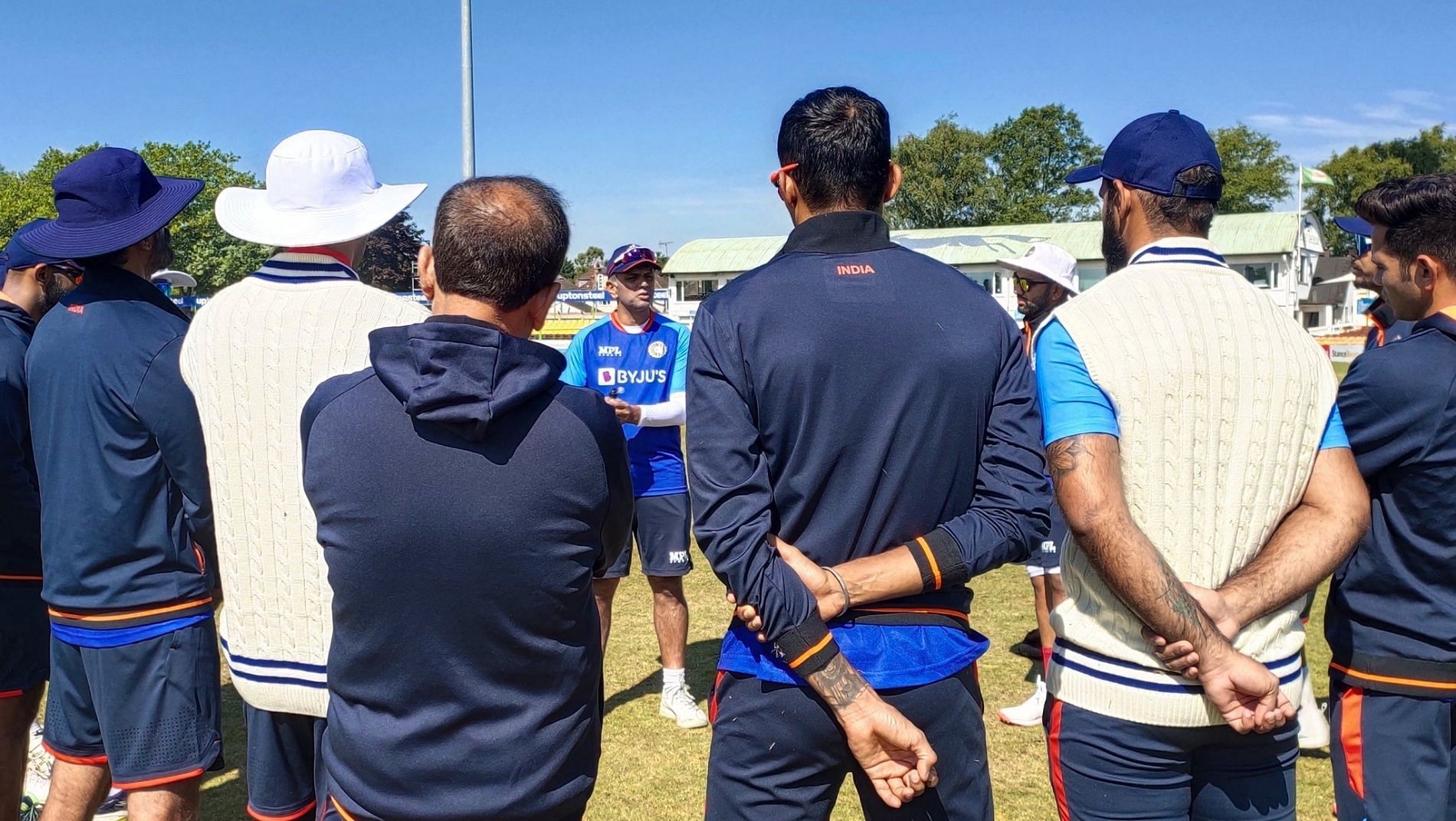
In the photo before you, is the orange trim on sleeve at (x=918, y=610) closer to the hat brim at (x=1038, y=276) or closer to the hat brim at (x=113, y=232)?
the hat brim at (x=113, y=232)

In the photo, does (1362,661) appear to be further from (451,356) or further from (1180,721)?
(451,356)

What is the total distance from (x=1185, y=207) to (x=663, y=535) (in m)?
3.74

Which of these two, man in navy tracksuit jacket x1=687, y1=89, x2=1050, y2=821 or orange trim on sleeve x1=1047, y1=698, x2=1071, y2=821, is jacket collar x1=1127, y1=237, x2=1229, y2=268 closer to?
man in navy tracksuit jacket x1=687, y1=89, x2=1050, y2=821

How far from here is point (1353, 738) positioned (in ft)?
9.44

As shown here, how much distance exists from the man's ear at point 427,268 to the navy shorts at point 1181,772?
1.79 m

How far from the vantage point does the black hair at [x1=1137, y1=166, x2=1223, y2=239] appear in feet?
8.23

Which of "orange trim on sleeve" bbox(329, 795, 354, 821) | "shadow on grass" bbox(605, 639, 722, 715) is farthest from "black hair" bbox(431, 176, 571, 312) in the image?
"shadow on grass" bbox(605, 639, 722, 715)

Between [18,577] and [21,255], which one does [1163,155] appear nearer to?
[18,577]

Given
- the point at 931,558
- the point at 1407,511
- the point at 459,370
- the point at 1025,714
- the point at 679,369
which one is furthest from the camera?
the point at 679,369

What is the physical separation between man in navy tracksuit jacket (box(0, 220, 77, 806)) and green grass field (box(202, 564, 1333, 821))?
0.98 meters

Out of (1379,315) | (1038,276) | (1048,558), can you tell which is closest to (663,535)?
(1048,558)

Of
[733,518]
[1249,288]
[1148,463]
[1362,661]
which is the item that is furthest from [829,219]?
[1362,661]

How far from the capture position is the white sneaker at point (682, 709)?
5543 mm

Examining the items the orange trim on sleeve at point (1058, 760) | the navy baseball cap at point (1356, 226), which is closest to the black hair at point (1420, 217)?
the navy baseball cap at point (1356, 226)
